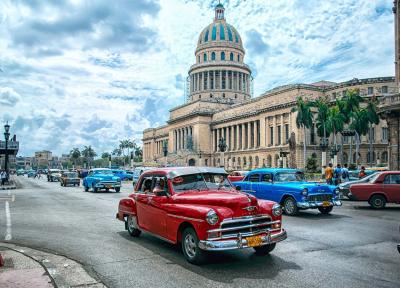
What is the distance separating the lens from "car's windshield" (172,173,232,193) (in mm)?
8336

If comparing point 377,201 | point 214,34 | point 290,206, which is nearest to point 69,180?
point 290,206

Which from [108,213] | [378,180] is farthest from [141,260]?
[378,180]

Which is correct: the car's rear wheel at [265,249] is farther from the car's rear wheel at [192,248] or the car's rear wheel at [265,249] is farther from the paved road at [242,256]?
the car's rear wheel at [192,248]

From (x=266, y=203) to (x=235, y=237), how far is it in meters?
1.19

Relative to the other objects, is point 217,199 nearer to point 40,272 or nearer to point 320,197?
point 40,272

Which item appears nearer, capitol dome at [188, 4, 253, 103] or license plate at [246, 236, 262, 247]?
license plate at [246, 236, 262, 247]

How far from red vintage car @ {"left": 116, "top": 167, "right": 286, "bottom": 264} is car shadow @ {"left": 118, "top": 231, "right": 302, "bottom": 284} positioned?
226 millimetres

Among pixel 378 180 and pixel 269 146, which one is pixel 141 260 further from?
pixel 269 146

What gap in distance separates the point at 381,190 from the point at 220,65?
306 ft

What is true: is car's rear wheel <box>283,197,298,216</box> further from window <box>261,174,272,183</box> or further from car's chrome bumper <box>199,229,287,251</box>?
car's chrome bumper <box>199,229,287,251</box>

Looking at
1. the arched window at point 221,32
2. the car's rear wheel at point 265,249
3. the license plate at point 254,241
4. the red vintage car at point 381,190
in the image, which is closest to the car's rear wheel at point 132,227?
the car's rear wheel at point 265,249

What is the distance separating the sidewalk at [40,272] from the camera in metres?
6.14

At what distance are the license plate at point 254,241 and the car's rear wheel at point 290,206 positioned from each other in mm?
7227

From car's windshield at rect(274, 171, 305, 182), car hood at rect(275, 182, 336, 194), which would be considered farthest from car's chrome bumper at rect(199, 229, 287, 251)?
car's windshield at rect(274, 171, 305, 182)
